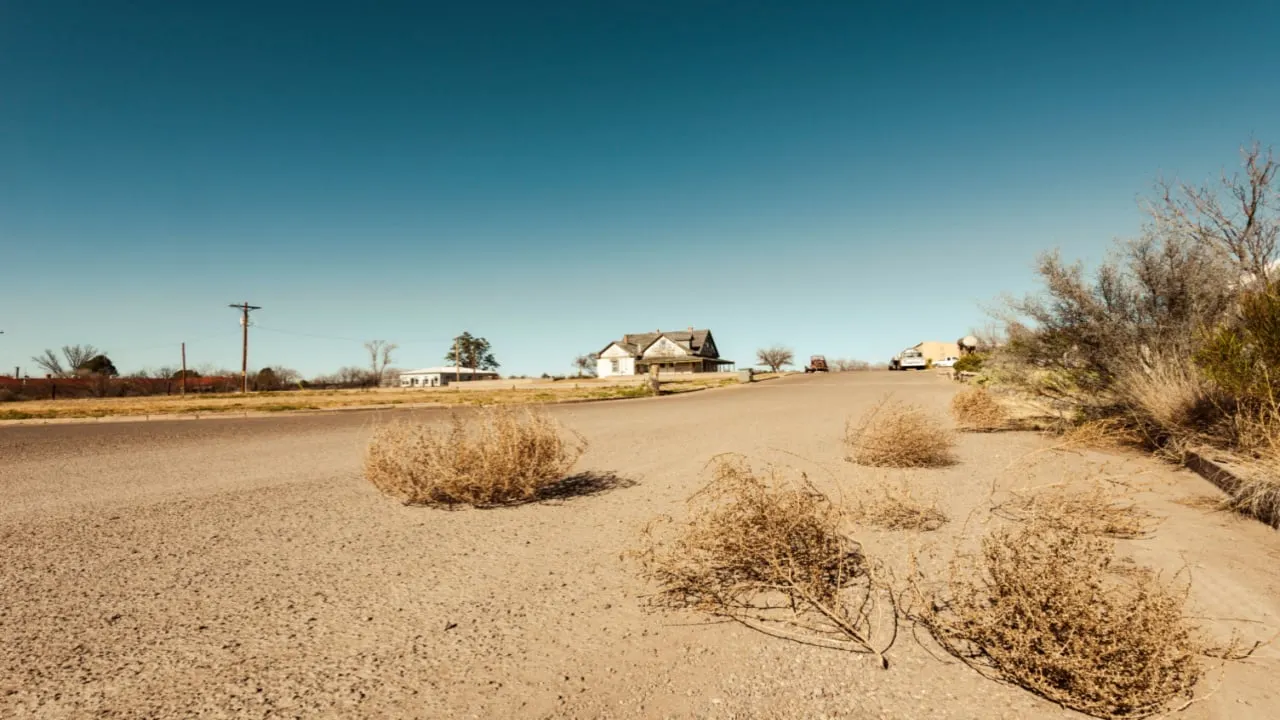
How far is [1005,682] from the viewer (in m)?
2.59

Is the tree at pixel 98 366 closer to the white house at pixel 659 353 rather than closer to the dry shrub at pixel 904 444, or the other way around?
the white house at pixel 659 353

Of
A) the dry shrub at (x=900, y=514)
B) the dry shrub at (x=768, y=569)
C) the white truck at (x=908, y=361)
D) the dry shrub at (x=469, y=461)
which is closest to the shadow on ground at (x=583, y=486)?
the dry shrub at (x=469, y=461)

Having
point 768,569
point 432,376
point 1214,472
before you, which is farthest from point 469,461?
point 432,376

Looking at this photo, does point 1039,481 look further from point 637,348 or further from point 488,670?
point 637,348

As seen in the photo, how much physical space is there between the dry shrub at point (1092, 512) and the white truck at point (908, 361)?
58.3 meters

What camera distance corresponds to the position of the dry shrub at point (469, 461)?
247 inches

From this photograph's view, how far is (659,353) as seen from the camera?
72.6 meters

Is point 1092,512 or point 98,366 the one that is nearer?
point 1092,512

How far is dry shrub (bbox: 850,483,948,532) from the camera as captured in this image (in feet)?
16.8

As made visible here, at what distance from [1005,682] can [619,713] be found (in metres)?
1.77

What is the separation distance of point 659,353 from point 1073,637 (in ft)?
230

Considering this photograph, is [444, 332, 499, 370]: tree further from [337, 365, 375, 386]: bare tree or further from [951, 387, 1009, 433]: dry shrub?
[951, 387, 1009, 433]: dry shrub

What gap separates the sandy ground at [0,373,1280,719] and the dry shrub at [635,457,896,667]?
9.0 inches

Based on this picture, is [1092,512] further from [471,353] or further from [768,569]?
[471,353]
